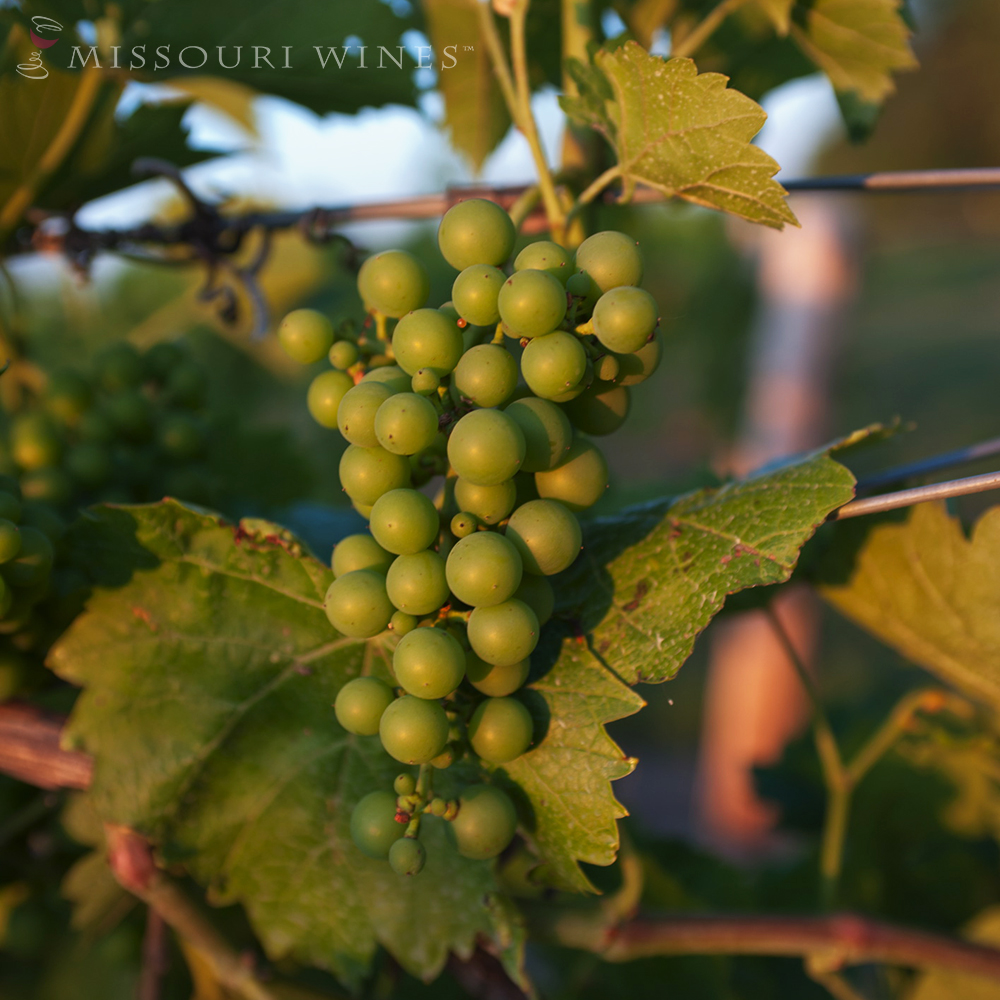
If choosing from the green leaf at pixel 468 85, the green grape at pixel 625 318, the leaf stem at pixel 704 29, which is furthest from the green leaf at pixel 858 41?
the green grape at pixel 625 318

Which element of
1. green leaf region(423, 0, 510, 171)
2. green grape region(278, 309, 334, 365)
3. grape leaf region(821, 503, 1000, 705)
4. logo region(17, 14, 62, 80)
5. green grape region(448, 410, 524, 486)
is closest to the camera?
green grape region(448, 410, 524, 486)

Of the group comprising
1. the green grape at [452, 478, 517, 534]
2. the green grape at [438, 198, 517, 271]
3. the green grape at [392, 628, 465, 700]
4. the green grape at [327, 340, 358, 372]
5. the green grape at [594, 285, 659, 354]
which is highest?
the green grape at [438, 198, 517, 271]

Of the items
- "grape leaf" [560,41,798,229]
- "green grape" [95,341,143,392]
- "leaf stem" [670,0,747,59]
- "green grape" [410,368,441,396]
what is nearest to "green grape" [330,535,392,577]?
"green grape" [410,368,441,396]

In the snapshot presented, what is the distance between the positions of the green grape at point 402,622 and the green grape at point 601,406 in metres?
0.17

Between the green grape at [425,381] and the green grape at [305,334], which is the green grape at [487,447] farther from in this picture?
the green grape at [305,334]

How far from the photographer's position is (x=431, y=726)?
1.54ft

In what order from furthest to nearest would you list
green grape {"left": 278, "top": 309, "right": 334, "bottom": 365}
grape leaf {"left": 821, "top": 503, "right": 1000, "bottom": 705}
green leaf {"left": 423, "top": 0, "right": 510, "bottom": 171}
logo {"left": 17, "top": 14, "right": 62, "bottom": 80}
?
green leaf {"left": 423, "top": 0, "right": 510, "bottom": 171}, logo {"left": 17, "top": 14, "right": 62, "bottom": 80}, grape leaf {"left": 821, "top": 503, "right": 1000, "bottom": 705}, green grape {"left": 278, "top": 309, "right": 334, "bottom": 365}

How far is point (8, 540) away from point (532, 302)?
1.24 feet

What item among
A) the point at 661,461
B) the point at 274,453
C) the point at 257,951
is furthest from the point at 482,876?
the point at 661,461

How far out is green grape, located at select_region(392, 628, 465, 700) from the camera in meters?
0.47

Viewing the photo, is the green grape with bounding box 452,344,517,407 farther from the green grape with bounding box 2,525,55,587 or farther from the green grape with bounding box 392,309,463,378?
the green grape with bounding box 2,525,55,587

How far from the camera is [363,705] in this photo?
51 cm

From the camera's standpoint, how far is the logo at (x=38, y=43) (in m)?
0.83

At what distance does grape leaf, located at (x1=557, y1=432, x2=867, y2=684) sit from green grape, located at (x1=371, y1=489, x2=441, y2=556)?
147 millimetres
